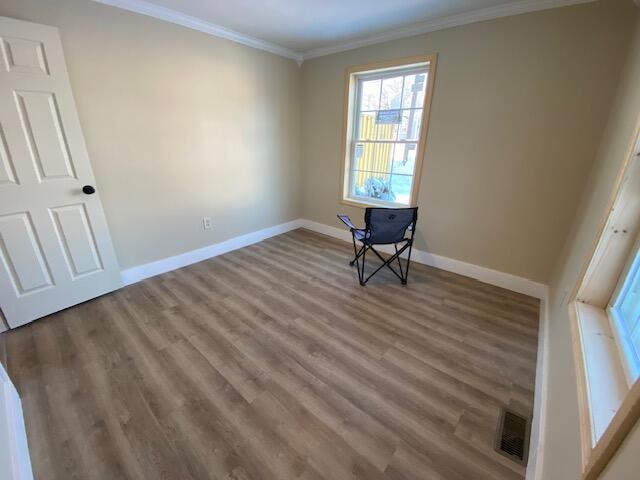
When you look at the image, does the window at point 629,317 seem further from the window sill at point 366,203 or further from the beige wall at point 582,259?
the window sill at point 366,203

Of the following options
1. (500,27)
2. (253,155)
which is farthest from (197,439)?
(500,27)

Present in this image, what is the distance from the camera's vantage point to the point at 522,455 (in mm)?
1231

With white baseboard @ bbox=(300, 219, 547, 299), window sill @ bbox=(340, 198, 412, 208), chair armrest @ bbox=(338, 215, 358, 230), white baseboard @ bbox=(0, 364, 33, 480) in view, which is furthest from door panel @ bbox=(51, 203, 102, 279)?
white baseboard @ bbox=(300, 219, 547, 299)

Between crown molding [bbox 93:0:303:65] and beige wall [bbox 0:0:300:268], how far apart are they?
4 centimetres

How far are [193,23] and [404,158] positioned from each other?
8.16 ft

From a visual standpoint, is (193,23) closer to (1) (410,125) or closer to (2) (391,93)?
(2) (391,93)

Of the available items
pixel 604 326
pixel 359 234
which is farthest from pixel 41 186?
pixel 604 326

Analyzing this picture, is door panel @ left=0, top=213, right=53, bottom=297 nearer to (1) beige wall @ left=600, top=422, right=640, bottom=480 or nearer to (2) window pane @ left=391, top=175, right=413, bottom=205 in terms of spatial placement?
(1) beige wall @ left=600, top=422, right=640, bottom=480

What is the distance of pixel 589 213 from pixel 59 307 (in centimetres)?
395

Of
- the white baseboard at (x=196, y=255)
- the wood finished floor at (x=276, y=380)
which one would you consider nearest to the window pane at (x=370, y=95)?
the white baseboard at (x=196, y=255)

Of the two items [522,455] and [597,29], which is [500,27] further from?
[522,455]

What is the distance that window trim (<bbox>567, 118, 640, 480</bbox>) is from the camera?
1.90 ft

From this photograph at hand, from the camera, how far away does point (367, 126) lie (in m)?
3.30

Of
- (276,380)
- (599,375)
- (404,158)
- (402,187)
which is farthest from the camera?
(402,187)
